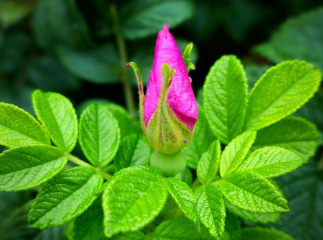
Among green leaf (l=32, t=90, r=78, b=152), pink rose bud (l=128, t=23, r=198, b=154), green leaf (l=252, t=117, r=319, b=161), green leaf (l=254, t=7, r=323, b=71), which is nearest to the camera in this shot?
A: pink rose bud (l=128, t=23, r=198, b=154)

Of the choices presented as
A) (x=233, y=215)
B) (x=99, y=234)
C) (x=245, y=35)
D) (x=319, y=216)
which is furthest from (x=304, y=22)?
(x=99, y=234)

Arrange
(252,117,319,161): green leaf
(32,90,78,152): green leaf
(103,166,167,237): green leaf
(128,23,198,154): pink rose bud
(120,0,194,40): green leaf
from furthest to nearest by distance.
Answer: (120,0,194,40): green leaf
(252,117,319,161): green leaf
(32,90,78,152): green leaf
(128,23,198,154): pink rose bud
(103,166,167,237): green leaf

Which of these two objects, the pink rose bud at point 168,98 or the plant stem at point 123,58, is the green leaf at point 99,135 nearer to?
the pink rose bud at point 168,98

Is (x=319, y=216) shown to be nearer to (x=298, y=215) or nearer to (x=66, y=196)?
(x=298, y=215)

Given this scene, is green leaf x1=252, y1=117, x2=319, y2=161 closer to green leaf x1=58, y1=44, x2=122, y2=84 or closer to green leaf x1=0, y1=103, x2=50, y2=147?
green leaf x1=0, y1=103, x2=50, y2=147

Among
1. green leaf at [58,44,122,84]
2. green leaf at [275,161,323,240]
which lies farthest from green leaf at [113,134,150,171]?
green leaf at [58,44,122,84]

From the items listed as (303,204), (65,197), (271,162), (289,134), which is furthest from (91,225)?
(303,204)
